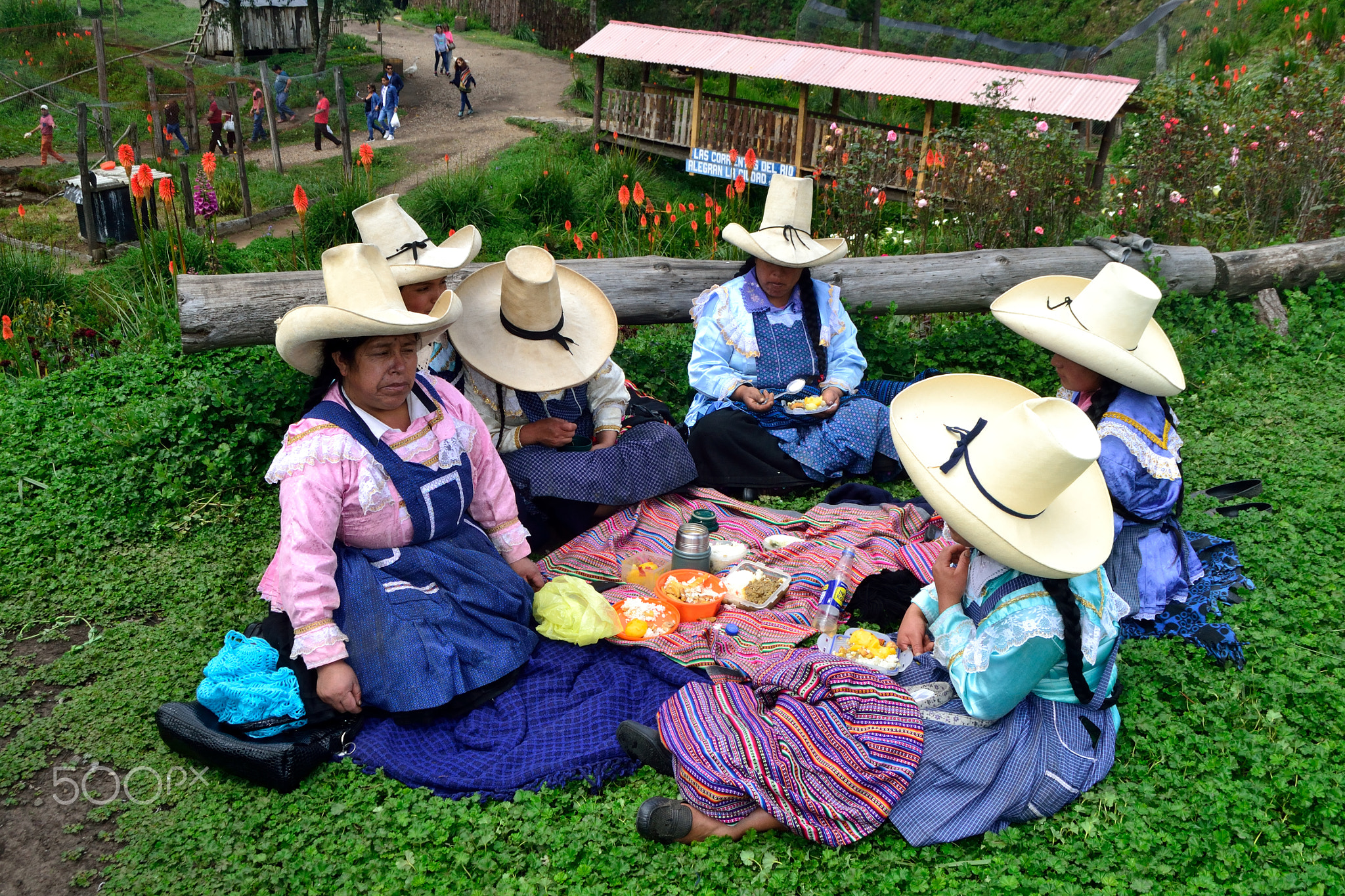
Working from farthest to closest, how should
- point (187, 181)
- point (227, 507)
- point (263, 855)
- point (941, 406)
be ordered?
1. point (187, 181)
2. point (227, 507)
3. point (941, 406)
4. point (263, 855)

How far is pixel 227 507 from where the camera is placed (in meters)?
4.91

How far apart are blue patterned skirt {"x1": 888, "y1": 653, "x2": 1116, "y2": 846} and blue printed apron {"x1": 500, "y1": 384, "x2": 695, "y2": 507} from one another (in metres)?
2.05

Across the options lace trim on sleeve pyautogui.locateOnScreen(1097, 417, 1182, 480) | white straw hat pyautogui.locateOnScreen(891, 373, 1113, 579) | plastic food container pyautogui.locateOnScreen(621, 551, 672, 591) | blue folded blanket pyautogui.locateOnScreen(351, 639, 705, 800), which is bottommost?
plastic food container pyautogui.locateOnScreen(621, 551, 672, 591)

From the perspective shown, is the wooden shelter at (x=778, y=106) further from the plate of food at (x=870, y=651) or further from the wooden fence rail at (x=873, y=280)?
the plate of food at (x=870, y=651)

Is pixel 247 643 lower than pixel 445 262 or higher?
lower

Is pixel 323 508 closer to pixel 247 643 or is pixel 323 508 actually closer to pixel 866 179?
pixel 247 643

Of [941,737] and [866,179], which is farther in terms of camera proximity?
[866,179]

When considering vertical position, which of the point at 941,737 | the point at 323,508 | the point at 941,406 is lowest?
the point at 941,737

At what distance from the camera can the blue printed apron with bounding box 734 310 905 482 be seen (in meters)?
5.28

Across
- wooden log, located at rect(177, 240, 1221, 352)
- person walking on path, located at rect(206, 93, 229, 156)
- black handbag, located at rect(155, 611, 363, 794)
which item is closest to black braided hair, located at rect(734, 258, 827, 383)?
wooden log, located at rect(177, 240, 1221, 352)

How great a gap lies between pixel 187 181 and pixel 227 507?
5.37 m

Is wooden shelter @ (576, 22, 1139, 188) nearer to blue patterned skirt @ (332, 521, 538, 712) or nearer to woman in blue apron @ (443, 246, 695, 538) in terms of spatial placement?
woman in blue apron @ (443, 246, 695, 538)

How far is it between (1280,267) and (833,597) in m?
5.82

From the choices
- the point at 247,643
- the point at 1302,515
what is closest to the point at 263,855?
the point at 247,643
